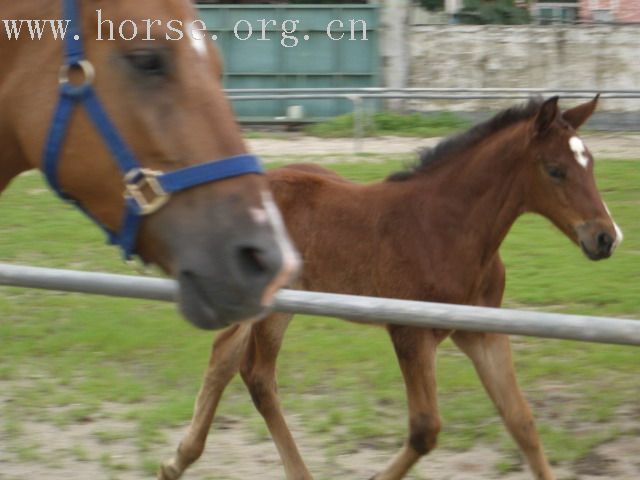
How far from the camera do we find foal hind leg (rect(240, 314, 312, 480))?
491 centimetres

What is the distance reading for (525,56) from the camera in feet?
62.3

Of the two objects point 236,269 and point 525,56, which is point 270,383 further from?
point 525,56

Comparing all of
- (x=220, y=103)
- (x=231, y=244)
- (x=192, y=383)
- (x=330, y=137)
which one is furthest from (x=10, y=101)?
(x=330, y=137)

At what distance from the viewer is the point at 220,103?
2.27 meters

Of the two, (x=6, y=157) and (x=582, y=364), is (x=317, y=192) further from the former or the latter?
(x=6, y=157)

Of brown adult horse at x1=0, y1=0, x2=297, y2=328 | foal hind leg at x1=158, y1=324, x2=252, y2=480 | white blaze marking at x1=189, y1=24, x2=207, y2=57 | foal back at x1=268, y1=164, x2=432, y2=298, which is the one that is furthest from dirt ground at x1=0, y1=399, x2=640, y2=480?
white blaze marking at x1=189, y1=24, x2=207, y2=57

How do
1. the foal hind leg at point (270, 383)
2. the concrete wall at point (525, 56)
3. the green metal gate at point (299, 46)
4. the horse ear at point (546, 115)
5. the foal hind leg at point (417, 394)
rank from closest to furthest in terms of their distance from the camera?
the foal hind leg at point (417, 394), the foal hind leg at point (270, 383), the horse ear at point (546, 115), the concrete wall at point (525, 56), the green metal gate at point (299, 46)

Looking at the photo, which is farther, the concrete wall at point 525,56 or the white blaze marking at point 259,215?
the concrete wall at point 525,56

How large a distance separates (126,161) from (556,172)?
3271mm

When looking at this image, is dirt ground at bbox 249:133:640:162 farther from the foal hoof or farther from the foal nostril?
the foal hoof

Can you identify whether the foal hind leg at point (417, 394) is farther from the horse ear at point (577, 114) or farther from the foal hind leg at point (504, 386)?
the horse ear at point (577, 114)

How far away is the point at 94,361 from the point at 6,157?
4.14m

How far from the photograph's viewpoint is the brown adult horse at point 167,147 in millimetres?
2168

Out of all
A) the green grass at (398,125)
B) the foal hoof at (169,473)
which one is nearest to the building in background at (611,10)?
the green grass at (398,125)
